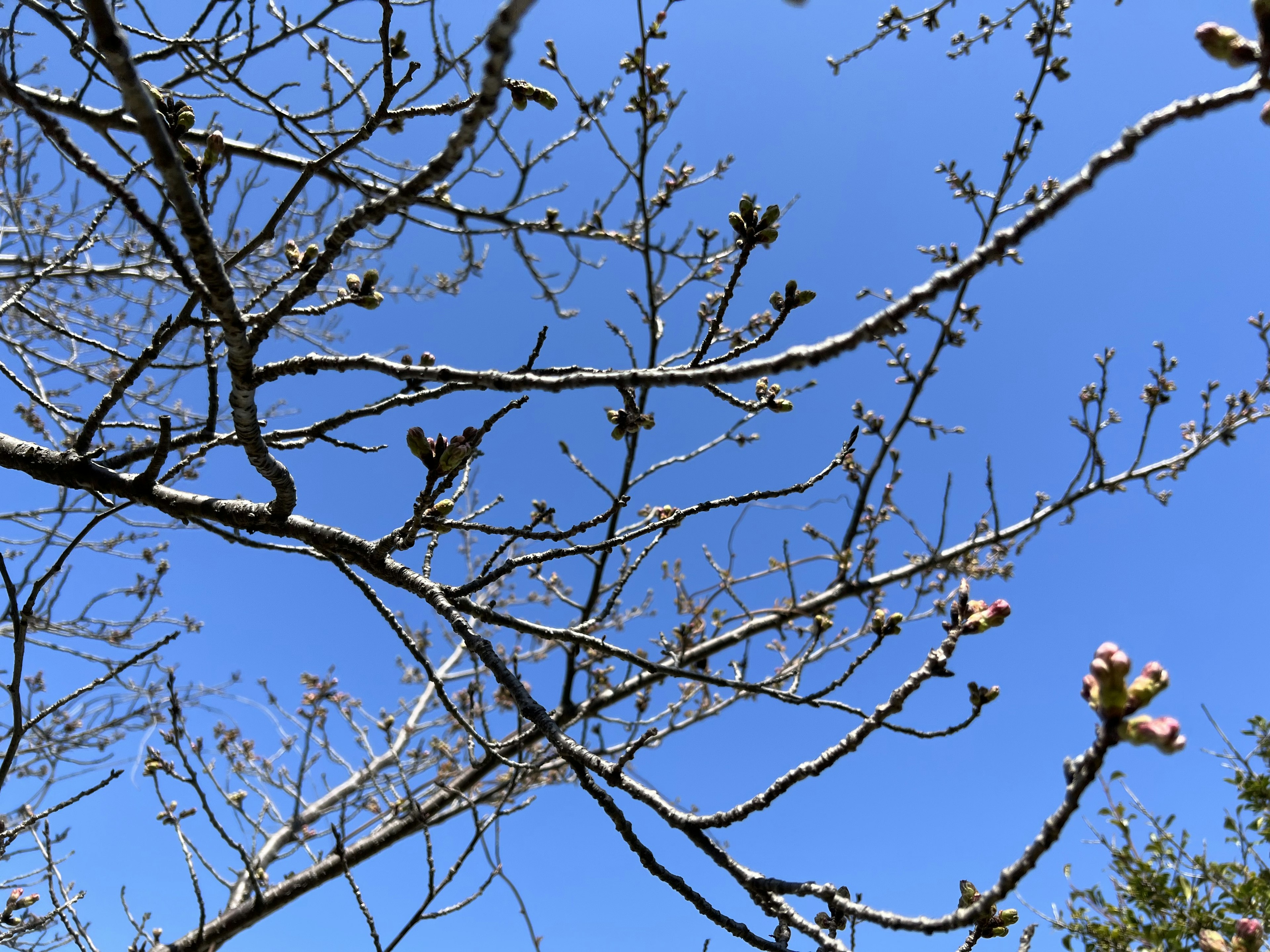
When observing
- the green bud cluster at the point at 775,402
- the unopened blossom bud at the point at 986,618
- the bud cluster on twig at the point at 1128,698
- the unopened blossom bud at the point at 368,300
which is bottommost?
the bud cluster on twig at the point at 1128,698

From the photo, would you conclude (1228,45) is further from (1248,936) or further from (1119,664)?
(1248,936)

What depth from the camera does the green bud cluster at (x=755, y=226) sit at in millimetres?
1836

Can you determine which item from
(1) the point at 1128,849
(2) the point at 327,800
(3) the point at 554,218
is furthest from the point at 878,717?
(2) the point at 327,800

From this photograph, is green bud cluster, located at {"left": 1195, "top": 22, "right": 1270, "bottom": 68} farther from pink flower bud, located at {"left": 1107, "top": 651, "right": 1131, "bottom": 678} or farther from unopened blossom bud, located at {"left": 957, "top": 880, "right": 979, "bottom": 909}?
unopened blossom bud, located at {"left": 957, "top": 880, "right": 979, "bottom": 909}

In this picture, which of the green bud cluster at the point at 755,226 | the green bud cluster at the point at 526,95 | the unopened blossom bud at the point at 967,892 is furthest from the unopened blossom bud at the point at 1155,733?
the green bud cluster at the point at 526,95

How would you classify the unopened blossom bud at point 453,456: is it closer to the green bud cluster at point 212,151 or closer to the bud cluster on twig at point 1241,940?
the green bud cluster at point 212,151

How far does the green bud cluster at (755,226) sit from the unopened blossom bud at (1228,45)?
3.00 feet

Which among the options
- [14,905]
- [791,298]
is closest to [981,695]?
[791,298]

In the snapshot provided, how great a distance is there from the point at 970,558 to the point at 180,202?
15.9 feet

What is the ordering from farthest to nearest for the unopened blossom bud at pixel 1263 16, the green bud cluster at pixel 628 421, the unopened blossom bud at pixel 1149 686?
the green bud cluster at pixel 628 421 → the unopened blossom bud at pixel 1149 686 → the unopened blossom bud at pixel 1263 16

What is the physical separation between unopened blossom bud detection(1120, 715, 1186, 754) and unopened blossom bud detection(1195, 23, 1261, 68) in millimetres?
1010

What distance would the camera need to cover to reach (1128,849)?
458cm

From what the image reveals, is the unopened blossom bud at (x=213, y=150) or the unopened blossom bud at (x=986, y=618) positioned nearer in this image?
the unopened blossom bud at (x=213, y=150)

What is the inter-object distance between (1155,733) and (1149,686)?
0.25 feet
